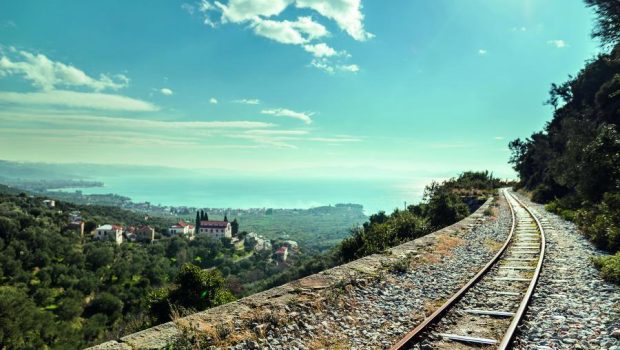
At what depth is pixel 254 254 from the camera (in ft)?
461

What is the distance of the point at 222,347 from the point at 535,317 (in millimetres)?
5273

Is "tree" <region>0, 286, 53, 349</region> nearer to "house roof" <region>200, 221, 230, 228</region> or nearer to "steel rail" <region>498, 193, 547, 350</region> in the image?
"steel rail" <region>498, 193, 547, 350</region>

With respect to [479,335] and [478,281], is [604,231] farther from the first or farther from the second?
[479,335]

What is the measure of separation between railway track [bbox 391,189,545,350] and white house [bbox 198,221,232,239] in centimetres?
16591

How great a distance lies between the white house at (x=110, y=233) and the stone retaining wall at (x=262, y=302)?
125m

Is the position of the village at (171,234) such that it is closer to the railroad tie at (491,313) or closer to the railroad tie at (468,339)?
the railroad tie at (491,313)

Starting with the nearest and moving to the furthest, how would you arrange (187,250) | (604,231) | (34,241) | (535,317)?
(535,317) < (604,231) < (34,241) < (187,250)

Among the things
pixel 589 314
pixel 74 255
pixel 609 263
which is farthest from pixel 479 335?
pixel 74 255

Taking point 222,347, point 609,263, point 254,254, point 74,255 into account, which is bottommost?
point 254,254

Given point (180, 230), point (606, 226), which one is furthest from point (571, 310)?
point (180, 230)

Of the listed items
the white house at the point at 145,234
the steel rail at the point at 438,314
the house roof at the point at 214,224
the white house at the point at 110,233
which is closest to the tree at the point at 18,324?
the steel rail at the point at 438,314

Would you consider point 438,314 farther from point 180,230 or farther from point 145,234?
point 180,230

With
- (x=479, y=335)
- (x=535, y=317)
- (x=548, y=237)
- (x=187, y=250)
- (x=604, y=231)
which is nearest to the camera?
(x=479, y=335)

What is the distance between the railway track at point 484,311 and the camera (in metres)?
5.05
